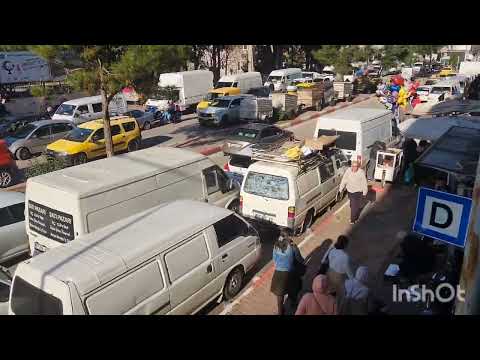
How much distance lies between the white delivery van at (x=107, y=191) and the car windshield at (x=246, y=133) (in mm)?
6268

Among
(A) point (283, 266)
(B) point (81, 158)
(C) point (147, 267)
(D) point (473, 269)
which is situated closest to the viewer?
(D) point (473, 269)

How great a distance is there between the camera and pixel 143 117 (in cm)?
2333

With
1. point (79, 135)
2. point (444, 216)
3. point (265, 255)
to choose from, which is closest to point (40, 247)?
point (265, 255)

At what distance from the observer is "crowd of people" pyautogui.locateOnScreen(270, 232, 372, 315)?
518 centimetres

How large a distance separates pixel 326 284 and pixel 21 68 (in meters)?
31.5

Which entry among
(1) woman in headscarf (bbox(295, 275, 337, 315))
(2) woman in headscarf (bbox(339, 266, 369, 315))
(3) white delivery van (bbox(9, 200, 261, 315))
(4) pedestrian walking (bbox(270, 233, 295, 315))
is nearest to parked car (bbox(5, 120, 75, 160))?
(3) white delivery van (bbox(9, 200, 261, 315))

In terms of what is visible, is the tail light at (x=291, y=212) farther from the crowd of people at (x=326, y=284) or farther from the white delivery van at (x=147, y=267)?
the crowd of people at (x=326, y=284)

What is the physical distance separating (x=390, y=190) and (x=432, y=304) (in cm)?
671

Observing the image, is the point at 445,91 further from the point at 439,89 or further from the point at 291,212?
the point at 291,212

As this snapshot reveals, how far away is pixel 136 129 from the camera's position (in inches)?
722

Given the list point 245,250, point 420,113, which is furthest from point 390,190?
point 245,250

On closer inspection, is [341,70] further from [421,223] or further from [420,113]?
[421,223]

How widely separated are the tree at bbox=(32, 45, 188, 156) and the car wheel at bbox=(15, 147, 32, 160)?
20.5ft

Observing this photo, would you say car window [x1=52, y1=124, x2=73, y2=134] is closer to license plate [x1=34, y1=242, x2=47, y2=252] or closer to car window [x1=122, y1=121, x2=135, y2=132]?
car window [x1=122, y1=121, x2=135, y2=132]
